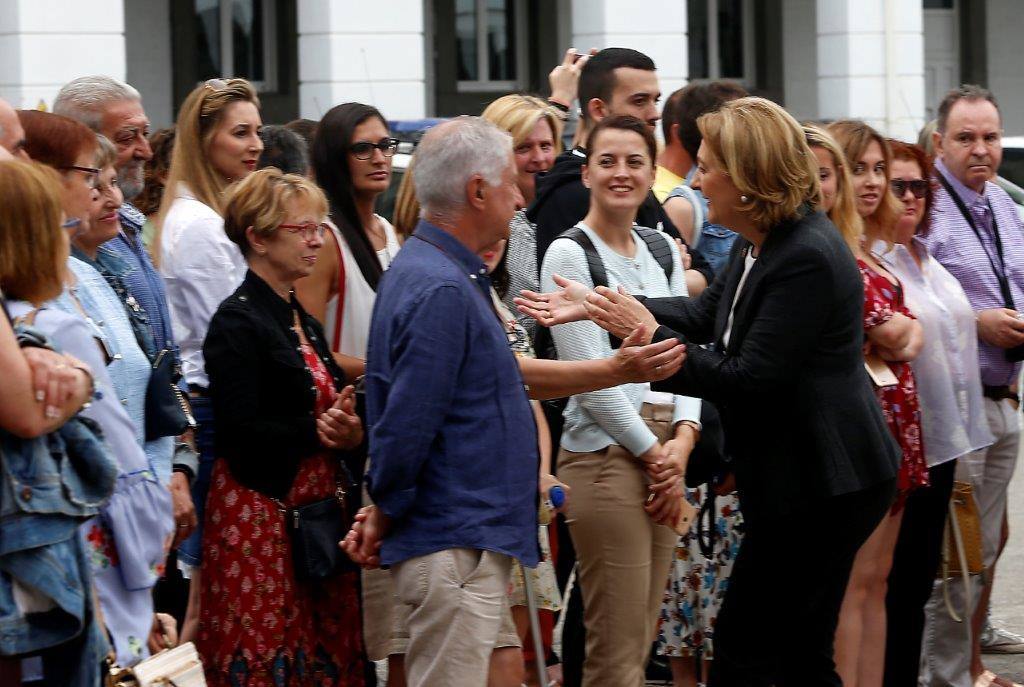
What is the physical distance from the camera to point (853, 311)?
4.50 meters

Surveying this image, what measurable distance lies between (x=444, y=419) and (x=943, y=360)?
2.31 m

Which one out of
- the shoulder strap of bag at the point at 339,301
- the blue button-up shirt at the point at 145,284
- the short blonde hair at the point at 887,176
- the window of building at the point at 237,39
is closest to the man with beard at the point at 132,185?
the blue button-up shirt at the point at 145,284

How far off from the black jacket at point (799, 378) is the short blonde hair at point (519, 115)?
1.71 meters

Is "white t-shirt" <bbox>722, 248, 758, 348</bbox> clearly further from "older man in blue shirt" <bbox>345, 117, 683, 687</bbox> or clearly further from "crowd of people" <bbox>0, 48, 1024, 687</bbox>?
"older man in blue shirt" <bbox>345, 117, 683, 687</bbox>

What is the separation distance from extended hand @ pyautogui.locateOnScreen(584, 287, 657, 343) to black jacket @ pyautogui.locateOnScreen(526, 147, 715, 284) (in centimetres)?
124

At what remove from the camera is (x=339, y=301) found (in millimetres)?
5434

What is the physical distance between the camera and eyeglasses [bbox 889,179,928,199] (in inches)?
236

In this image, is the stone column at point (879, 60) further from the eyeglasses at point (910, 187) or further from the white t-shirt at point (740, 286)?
the white t-shirt at point (740, 286)

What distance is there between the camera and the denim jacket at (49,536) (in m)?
3.48

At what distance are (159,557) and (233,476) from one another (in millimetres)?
769

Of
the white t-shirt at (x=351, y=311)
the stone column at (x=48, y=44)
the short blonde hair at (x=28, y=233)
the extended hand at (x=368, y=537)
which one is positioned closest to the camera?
the short blonde hair at (x=28, y=233)

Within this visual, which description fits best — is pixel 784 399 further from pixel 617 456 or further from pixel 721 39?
pixel 721 39

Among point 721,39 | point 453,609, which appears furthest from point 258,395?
point 721,39

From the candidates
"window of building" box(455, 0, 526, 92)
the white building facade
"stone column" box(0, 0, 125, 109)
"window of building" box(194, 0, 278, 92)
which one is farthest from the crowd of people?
"window of building" box(455, 0, 526, 92)
